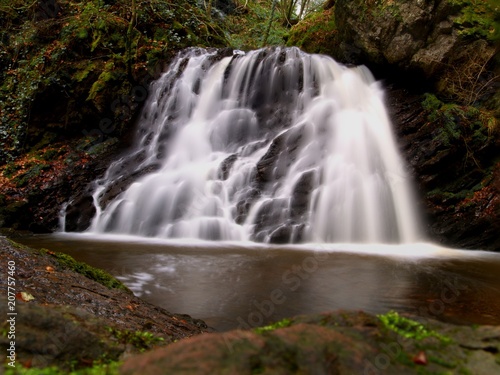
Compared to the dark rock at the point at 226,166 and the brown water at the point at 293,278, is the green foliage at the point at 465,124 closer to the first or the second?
the brown water at the point at 293,278

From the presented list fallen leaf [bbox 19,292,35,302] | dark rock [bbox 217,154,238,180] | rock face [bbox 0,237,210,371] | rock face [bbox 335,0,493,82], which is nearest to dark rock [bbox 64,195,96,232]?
dark rock [bbox 217,154,238,180]

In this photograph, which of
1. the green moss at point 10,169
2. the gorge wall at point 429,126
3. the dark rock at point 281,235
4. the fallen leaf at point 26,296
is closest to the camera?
the fallen leaf at point 26,296

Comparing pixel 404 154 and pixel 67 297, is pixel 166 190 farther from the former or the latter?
pixel 67 297

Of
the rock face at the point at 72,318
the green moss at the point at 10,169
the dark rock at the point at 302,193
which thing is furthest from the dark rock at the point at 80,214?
the rock face at the point at 72,318

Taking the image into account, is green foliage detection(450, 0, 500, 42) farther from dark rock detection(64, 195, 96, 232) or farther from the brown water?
dark rock detection(64, 195, 96, 232)

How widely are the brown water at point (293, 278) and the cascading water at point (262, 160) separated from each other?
75 centimetres

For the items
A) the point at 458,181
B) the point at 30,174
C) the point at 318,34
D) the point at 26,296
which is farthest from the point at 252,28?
the point at 26,296

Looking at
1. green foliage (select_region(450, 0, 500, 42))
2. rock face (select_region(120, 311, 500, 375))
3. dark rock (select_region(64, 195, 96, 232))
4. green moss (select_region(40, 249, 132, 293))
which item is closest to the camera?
rock face (select_region(120, 311, 500, 375))

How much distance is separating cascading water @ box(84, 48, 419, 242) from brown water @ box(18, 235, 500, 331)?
0.75 m

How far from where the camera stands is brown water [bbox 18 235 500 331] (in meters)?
4.21

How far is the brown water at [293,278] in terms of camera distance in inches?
166

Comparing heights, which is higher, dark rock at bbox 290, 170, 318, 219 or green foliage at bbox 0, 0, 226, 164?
green foliage at bbox 0, 0, 226, 164

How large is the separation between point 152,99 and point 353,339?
1138cm

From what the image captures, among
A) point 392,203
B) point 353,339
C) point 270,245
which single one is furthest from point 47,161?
point 353,339
